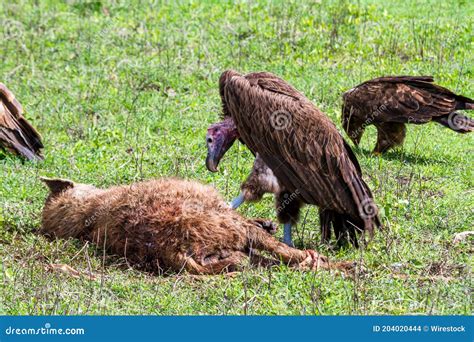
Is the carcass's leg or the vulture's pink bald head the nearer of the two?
the carcass's leg

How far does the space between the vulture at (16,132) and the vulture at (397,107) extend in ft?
8.89

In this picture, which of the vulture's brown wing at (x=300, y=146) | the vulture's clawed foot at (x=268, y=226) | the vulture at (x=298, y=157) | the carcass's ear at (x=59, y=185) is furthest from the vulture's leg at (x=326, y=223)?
the carcass's ear at (x=59, y=185)

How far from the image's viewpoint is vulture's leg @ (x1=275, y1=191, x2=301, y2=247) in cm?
650

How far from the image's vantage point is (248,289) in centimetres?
554

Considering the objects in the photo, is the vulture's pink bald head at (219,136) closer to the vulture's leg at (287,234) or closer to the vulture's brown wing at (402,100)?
the vulture's leg at (287,234)

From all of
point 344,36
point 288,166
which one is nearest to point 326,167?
point 288,166

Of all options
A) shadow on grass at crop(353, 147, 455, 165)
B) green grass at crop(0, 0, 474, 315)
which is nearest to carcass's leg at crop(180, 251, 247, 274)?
green grass at crop(0, 0, 474, 315)

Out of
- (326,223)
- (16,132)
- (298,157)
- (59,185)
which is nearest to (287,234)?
(326,223)

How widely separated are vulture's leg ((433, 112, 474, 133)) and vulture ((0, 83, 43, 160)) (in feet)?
11.4

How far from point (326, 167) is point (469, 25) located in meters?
5.66

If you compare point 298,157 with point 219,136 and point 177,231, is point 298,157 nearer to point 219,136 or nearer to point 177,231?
point 219,136

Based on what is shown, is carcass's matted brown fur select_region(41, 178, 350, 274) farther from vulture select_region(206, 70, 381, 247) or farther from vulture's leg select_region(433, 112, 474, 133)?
vulture's leg select_region(433, 112, 474, 133)

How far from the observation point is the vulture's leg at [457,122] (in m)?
8.78

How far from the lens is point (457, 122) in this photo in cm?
881
